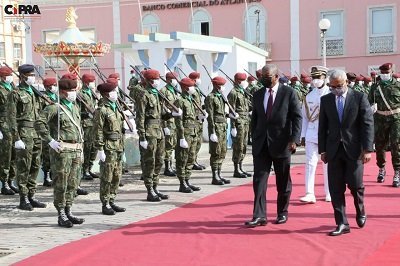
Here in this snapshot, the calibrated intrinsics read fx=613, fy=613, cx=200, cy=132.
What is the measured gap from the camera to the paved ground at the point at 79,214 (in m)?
6.58

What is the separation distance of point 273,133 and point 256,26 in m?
25.3

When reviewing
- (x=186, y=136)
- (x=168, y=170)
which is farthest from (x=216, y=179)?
(x=168, y=170)

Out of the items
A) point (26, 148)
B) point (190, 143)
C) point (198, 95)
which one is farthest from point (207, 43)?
point (26, 148)

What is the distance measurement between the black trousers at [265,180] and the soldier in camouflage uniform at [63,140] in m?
2.19

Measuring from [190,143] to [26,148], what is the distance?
8.34 feet

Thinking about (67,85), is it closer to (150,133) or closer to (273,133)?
(150,133)

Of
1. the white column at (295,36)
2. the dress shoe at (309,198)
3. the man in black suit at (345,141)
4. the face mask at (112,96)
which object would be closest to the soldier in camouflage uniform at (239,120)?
the dress shoe at (309,198)

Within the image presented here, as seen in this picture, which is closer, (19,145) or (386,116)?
(19,145)

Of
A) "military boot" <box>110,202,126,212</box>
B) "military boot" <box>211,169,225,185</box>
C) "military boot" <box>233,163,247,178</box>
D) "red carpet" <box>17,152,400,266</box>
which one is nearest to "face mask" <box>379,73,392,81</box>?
"red carpet" <box>17,152,400,266</box>

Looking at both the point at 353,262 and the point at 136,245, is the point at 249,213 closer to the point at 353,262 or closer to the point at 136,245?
the point at 136,245

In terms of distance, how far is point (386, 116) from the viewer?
9.69m

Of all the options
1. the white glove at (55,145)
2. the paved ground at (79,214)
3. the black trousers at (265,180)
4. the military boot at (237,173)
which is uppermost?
the white glove at (55,145)

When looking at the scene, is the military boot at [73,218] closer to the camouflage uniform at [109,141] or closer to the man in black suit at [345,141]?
the camouflage uniform at [109,141]

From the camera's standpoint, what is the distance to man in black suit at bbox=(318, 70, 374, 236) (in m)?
6.57
